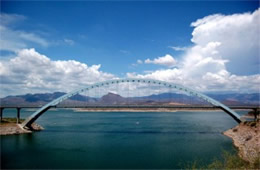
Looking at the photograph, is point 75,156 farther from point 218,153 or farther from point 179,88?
point 179,88

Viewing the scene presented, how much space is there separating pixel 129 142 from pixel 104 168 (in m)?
10.1

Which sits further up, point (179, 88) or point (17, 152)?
point (179, 88)

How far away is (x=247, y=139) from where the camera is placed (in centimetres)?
2542

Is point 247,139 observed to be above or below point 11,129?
below

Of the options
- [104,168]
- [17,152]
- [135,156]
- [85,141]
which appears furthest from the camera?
[85,141]

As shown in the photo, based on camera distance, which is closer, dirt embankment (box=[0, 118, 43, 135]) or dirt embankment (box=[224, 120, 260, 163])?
dirt embankment (box=[224, 120, 260, 163])

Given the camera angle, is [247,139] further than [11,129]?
No

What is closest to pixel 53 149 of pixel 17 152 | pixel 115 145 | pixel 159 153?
pixel 17 152

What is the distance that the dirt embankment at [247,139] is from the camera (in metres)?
19.8

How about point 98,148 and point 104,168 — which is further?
point 98,148

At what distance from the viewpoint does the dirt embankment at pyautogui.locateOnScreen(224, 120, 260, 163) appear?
779 inches

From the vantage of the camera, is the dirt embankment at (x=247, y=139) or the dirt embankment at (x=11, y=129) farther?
the dirt embankment at (x=11, y=129)

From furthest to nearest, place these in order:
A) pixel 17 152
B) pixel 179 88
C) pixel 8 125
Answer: pixel 179 88, pixel 8 125, pixel 17 152

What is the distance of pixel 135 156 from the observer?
20.2 metres
